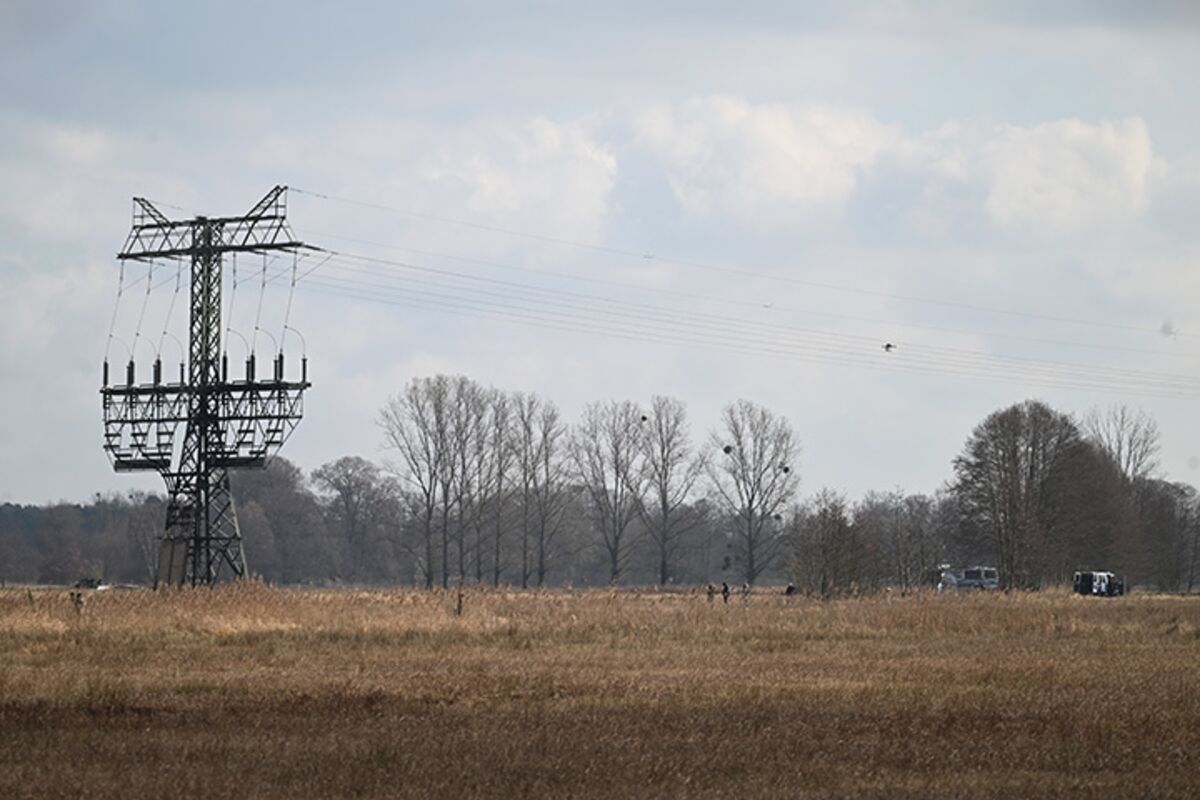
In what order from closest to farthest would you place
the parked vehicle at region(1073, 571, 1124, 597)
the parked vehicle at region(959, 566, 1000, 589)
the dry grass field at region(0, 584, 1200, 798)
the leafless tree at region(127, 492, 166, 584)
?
the dry grass field at region(0, 584, 1200, 798) → the parked vehicle at region(1073, 571, 1124, 597) → the parked vehicle at region(959, 566, 1000, 589) → the leafless tree at region(127, 492, 166, 584)

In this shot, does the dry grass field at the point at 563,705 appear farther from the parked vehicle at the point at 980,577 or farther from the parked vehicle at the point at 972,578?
the parked vehicle at the point at 980,577

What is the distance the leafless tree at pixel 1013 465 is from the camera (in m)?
90.7

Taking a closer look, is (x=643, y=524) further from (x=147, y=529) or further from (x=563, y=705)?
(x=563, y=705)

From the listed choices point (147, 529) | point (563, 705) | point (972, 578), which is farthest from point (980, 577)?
point (147, 529)

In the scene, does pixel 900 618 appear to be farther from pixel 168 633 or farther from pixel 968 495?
pixel 968 495

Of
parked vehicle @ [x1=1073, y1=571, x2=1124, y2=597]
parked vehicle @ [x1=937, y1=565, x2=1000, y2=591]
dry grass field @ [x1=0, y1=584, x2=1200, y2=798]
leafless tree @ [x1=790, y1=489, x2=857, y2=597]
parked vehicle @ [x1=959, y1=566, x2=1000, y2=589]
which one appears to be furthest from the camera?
parked vehicle @ [x1=959, y1=566, x2=1000, y2=589]

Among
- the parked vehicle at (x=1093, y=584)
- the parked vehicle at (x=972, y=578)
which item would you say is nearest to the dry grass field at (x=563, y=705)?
the parked vehicle at (x=1093, y=584)

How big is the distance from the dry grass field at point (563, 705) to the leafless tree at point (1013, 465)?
159 feet

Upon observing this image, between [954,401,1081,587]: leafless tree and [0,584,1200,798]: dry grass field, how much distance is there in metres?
48.4

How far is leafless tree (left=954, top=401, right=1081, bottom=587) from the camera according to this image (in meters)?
90.7

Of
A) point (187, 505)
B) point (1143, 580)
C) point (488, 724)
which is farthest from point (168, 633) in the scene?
point (1143, 580)

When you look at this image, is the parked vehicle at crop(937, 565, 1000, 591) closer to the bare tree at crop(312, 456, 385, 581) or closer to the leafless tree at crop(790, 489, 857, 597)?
the leafless tree at crop(790, 489, 857, 597)

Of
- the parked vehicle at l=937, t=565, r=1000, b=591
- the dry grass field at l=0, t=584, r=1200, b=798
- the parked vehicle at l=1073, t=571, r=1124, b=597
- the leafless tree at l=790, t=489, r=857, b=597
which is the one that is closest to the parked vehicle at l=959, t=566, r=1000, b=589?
the parked vehicle at l=937, t=565, r=1000, b=591

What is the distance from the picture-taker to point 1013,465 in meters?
92.9
